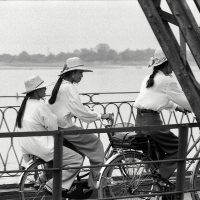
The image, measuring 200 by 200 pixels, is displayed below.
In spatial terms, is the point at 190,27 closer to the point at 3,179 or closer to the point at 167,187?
the point at 167,187

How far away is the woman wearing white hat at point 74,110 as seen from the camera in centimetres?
699

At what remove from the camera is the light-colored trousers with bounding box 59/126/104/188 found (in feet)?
23.4

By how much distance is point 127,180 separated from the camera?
6883 mm

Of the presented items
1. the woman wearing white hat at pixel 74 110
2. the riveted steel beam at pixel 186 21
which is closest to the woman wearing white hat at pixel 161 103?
the woman wearing white hat at pixel 74 110

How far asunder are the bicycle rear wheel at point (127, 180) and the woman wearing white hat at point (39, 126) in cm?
40

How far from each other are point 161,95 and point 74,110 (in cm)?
86

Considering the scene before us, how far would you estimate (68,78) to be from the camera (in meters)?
7.12

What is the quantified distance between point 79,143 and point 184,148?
4.73 ft

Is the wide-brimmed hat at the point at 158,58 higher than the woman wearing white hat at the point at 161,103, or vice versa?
the wide-brimmed hat at the point at 158,58

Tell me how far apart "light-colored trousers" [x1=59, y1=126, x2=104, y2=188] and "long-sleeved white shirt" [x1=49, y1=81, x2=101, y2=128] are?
0.16 meters

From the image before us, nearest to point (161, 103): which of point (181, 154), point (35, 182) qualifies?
point (181, 154)

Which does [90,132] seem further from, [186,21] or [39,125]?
[39,125]

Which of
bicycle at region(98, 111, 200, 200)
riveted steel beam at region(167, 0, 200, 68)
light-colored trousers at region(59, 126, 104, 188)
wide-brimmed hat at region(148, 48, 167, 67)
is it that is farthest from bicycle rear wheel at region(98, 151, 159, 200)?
riveted steel beam at region(167, 0, 200, 68)

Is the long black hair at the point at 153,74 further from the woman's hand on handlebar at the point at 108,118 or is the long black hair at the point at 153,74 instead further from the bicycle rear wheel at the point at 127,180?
the bicycle rear wheel at the point at 127,180
